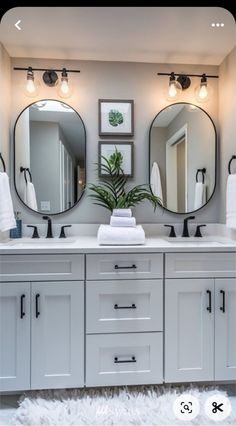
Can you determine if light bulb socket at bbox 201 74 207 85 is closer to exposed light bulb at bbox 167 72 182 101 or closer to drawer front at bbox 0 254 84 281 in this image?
exposed light bulb at bbox 167 72 182 101

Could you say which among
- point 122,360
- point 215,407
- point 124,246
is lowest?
point 215,407

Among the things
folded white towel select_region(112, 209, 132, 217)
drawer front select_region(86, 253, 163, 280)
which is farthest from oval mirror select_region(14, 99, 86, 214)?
drawer front select_region(86, 253, 163, 280)

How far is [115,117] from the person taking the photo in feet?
6.40

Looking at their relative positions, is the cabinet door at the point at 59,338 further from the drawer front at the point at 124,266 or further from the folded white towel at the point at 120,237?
the folded white towel at the point at 120,237

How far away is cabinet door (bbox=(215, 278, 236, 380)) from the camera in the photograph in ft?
4.91

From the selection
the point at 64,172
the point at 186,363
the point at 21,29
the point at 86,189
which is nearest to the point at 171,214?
the point at 86,189

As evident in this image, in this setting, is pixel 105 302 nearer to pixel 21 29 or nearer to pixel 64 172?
pixel 64 172

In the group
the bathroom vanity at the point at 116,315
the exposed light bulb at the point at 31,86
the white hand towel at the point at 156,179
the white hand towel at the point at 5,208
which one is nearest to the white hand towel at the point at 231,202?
the bathroom vanity at the point at 116,315

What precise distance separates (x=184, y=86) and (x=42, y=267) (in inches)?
63.9

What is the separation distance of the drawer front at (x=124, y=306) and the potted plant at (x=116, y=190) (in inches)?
24.1

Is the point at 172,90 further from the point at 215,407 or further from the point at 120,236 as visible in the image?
the point at 215,407

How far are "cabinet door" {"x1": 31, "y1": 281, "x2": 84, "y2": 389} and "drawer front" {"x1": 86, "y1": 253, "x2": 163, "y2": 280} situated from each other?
0.11m

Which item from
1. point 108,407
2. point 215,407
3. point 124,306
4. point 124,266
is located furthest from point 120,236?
point 215,407

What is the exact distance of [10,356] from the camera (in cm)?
143
